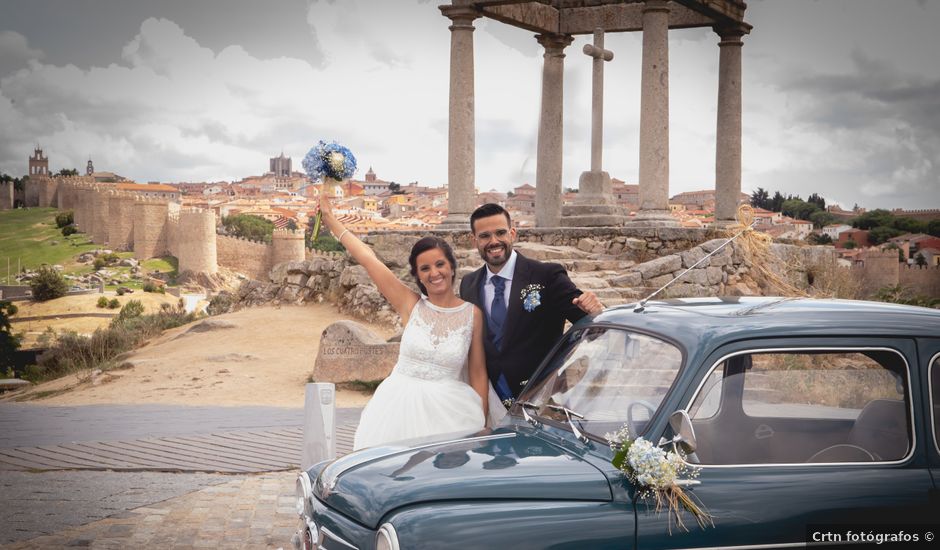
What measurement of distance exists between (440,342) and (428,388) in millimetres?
266

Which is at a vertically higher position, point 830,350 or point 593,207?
point 593,207

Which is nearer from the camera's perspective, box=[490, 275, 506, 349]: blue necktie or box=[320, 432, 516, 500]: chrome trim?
box=[320, 432, 516, 500]: chrome trim

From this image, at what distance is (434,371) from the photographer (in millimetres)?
5184

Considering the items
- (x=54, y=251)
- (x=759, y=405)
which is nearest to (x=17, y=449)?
(x=759, y=405)

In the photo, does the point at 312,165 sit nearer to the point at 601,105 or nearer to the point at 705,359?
the point at 705,359

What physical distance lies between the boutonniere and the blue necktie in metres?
0.22

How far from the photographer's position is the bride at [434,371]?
4996 mm

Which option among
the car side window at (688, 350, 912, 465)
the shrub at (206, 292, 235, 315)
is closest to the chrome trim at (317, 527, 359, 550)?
the car side window at (688, 350, 912, 465)

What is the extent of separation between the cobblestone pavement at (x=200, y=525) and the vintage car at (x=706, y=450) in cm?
237

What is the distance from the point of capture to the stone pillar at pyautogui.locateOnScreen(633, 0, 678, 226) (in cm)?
1914

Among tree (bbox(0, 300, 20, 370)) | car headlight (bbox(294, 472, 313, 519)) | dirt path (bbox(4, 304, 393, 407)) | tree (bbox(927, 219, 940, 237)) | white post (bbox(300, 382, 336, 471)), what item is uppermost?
tree (bbox(927, 219, 940, 237))

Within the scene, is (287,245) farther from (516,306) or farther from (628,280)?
(516,306)

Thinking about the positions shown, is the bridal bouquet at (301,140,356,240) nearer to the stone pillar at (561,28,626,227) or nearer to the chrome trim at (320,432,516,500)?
the chrome trim at (320,432,516,500)

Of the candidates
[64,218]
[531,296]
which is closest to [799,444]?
[531,296]
